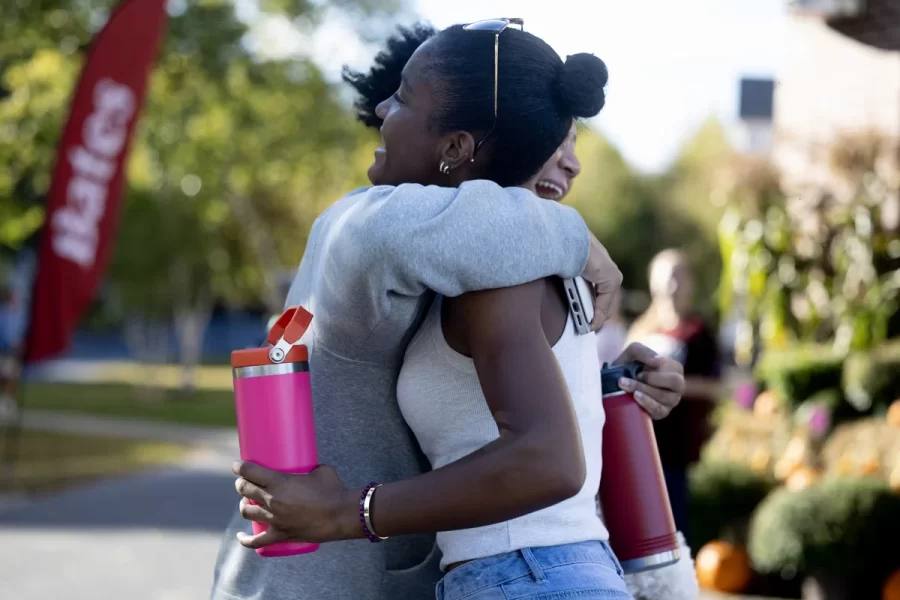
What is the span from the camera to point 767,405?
7164 mm

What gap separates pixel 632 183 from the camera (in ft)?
147

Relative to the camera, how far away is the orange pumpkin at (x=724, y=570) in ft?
21.2

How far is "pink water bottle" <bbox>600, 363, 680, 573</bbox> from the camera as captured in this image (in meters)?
1.89

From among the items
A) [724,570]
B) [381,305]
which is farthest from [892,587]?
[381,305]

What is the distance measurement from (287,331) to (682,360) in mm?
4487

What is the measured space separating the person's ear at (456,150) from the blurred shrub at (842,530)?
471 cm

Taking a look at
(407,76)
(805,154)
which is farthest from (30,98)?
(407,76)

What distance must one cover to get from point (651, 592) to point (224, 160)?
56.7 feet

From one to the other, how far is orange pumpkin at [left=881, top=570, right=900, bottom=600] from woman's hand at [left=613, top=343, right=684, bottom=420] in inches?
167

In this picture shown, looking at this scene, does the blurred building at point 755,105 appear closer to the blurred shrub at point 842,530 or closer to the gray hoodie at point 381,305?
the blurred shrub at point 842,530

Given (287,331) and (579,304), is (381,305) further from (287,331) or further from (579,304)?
(579,304)

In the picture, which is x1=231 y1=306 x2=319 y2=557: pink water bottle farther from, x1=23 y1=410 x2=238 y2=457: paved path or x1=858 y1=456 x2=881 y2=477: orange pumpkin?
x1=23 y1=410 x2=238 y2=457: paved path

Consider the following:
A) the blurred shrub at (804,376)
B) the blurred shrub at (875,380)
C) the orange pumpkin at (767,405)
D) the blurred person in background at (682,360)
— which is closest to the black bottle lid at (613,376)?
the blurred person in background at (682,360)

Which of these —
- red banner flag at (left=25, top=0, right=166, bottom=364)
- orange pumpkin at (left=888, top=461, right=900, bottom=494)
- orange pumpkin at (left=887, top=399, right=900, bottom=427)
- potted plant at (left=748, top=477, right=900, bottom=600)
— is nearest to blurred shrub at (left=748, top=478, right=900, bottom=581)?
potted plant at (left=748, top=477, right=900, bottom=600)
